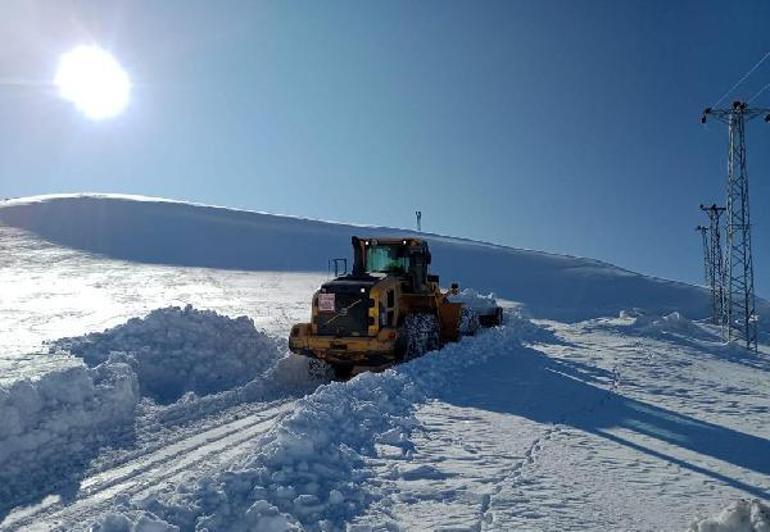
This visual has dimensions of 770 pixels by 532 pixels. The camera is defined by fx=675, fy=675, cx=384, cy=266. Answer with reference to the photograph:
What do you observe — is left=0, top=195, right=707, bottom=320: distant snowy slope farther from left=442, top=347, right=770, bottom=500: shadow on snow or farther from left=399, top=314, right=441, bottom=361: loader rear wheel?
left=442, top=347, right=770, bottom=500: shadow on snow

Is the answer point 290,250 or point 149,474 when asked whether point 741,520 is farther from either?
point 290,250

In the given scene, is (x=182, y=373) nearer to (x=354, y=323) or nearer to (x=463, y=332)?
(x=354, y=323)

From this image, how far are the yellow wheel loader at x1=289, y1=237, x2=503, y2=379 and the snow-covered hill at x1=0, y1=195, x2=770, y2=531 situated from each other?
2.19ft

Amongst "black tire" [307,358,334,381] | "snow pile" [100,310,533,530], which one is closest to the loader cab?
"black tire" [307,358,334,381]

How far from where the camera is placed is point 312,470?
5.84 meters

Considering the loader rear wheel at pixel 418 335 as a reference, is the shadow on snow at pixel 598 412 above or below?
below

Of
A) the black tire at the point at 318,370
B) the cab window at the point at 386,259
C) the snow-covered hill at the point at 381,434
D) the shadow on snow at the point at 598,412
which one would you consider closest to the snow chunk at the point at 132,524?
the snow-covered hill at the point at 381,434

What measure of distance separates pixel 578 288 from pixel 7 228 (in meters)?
37.6

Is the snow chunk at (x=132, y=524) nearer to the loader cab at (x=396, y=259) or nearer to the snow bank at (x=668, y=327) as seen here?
the loader cab at (x=396, y=259)

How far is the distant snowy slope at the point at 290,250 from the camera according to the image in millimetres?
39625

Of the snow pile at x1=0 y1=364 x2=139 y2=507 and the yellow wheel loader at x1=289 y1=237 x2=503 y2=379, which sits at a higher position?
the yellow wheel loader at x1=289 y1=237 x2=503 y2=379

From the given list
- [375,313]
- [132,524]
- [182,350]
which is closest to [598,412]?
[375,313]

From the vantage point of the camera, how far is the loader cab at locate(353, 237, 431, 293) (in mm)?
14727

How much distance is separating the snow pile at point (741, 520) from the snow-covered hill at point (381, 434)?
12 millimetres
